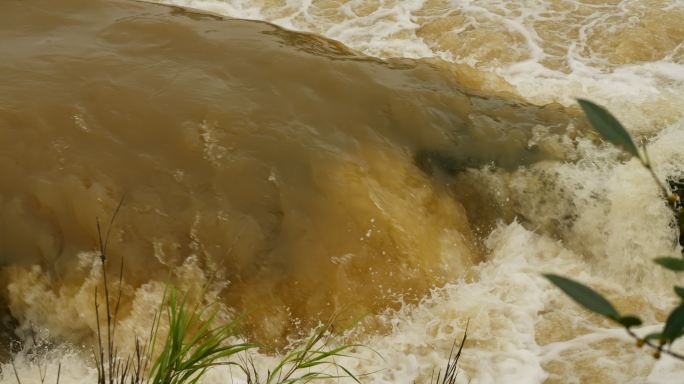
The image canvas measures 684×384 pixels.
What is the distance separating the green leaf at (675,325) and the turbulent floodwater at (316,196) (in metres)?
2.39

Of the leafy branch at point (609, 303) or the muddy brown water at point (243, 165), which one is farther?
the muddy brown water at point (243, 165)

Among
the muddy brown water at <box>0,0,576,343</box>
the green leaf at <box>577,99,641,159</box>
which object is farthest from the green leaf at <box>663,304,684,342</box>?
the muddy brown water at <box>0,0,576,343</box>

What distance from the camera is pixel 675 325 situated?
2.86ft

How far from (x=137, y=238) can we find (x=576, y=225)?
2.55 m

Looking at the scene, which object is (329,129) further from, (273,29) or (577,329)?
(577,329)

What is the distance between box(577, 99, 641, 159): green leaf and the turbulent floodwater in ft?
7.68

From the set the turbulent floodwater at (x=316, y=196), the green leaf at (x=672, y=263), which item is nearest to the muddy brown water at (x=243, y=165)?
the turbulent floodwater at (x=316, y=196)

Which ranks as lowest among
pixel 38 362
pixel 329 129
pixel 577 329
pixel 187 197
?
pixel 38 362

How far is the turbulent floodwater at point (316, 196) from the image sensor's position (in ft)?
11.4

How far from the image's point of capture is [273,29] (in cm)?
532

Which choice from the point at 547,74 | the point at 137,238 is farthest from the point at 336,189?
the point at 547,74

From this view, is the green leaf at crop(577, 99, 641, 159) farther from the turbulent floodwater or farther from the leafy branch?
the turbulent floodwater

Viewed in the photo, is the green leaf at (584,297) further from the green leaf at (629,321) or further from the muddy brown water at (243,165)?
the muddy brown water at (243,165)

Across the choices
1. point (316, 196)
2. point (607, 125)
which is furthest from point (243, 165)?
point (607, 125)
